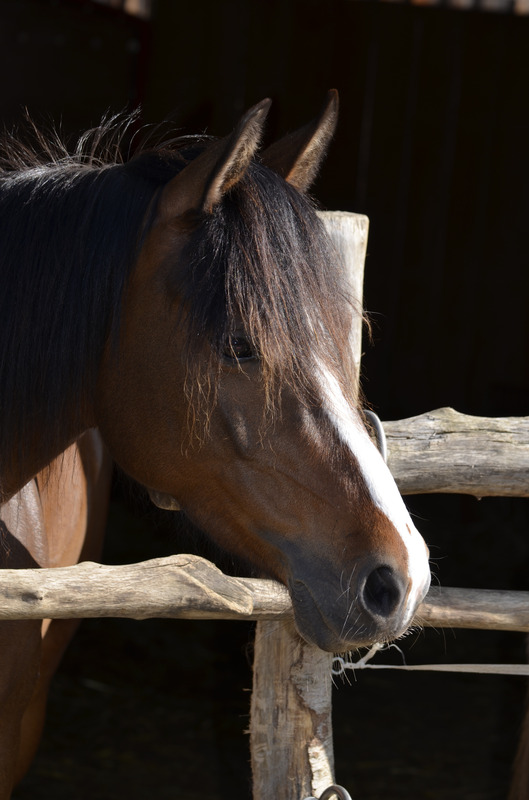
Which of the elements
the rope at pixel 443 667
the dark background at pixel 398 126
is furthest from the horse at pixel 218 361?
the dark background at pixel 398 126

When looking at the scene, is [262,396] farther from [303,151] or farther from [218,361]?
[303,151]

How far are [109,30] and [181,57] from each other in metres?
0.81

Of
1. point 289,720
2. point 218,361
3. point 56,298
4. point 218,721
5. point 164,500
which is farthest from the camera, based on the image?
point 218,721

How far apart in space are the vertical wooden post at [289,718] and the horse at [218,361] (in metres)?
0.36

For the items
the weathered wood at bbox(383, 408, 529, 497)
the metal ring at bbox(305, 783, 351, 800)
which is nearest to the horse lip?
the metal ring at bbox(305, 783, 351, 800)

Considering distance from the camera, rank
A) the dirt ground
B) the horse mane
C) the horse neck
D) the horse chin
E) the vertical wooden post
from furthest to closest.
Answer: the dirt ground < the vertical wooden post < the horse chin < the horse neck < the horse mane

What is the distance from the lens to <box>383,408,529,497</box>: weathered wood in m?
2.01

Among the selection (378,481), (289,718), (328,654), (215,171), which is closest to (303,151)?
(215,171)

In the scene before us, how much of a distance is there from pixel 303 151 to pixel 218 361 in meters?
0.55

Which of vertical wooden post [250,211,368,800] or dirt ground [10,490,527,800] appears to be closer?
vertical wooden post [250,211,368,800]

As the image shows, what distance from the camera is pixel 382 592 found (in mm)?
1521

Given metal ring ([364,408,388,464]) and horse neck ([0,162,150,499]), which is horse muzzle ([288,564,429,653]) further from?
horse neck ([0,162,150,499])

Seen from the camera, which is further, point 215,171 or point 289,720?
point 289,720

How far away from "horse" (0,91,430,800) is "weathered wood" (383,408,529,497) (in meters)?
0.39
